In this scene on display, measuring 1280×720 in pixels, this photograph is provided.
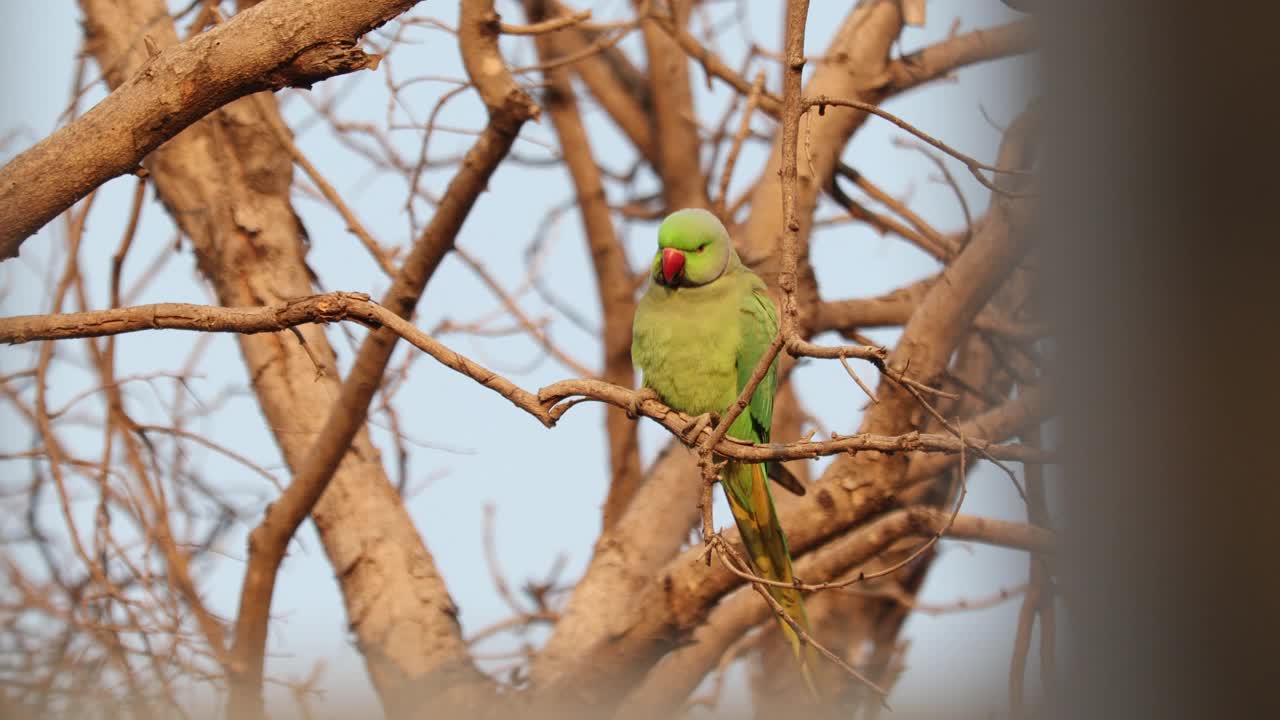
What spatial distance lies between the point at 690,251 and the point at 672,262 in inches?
2.6

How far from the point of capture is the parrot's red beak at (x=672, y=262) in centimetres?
295

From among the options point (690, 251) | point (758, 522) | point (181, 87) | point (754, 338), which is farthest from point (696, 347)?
point (181, 87)

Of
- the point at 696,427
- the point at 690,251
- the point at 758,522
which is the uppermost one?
the point at 690,251

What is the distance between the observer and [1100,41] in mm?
535

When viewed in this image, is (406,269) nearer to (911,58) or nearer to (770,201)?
(770,201)

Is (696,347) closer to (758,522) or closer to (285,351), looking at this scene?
(758,522)

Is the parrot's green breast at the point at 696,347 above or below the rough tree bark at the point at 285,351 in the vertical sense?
below

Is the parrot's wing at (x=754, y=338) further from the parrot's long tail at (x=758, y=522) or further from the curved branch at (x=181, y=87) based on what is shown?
the curved branch at (x=181, y=87)

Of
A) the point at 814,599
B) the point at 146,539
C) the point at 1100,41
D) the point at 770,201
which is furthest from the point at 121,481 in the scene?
the point at 1100,41

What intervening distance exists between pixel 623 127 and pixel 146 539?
3307 mm

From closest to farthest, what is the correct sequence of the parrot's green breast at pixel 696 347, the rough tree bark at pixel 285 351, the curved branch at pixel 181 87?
the curved branch at pixel 181 87 → the parrot's green breast at pixel 696 347 → the rough tree bark at pixel 285 351

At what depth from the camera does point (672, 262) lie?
116 inches

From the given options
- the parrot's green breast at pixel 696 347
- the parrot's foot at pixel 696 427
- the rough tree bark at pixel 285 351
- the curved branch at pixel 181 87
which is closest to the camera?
the curved branch at pixel 181 87

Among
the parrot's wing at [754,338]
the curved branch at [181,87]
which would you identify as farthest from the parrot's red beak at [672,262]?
the curved branch at [181,87]
